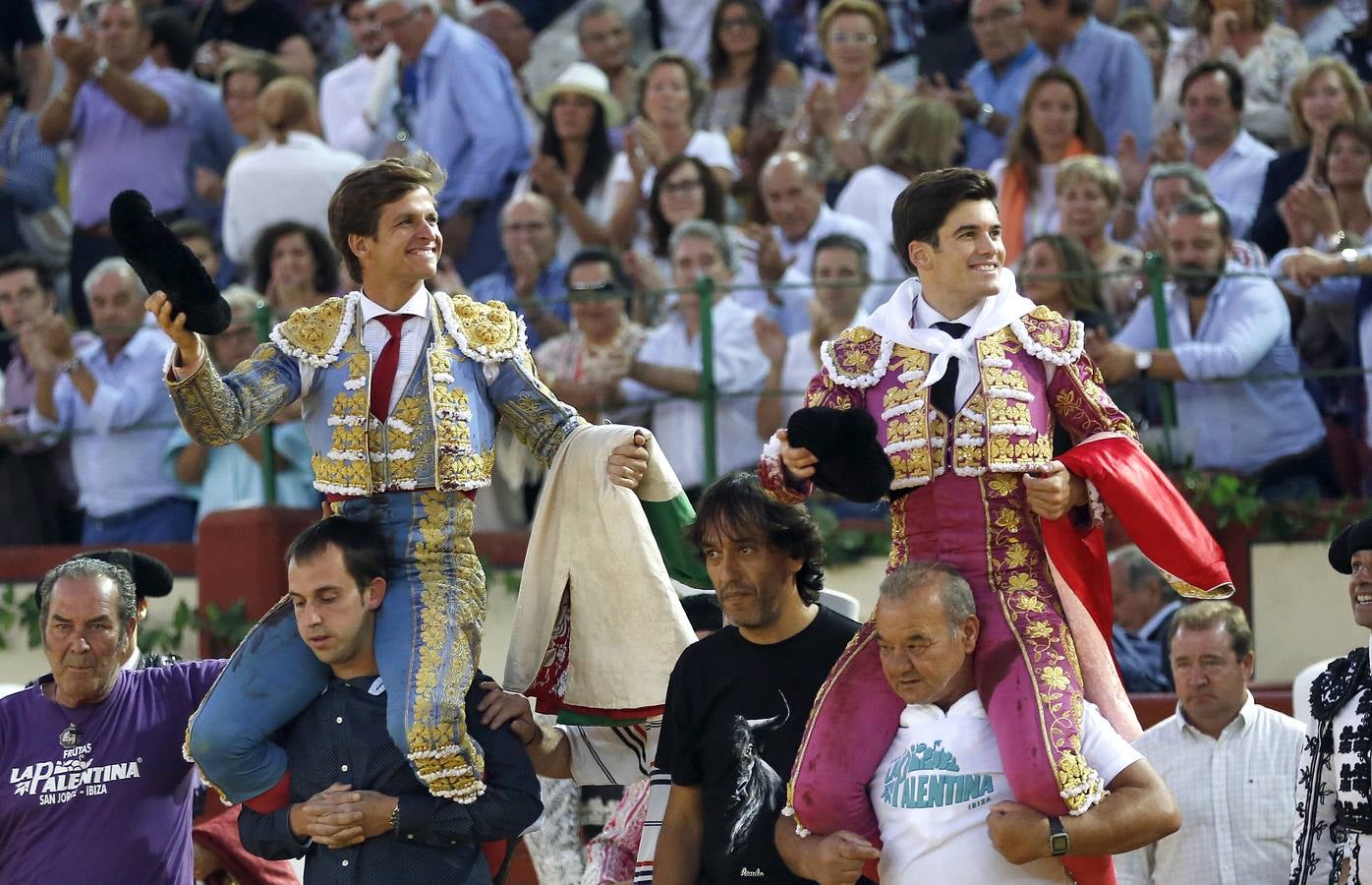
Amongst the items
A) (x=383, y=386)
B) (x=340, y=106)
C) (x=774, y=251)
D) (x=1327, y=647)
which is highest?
(x=340, y=106)

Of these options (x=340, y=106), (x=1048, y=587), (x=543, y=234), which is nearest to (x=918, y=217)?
(x=1048, y=587)

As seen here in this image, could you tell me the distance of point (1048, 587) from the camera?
17.6 feet

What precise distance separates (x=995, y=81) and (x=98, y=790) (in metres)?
5.74

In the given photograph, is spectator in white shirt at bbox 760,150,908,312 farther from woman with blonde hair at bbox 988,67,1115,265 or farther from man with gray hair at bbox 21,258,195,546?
man with gray hair at bbox 21,258,195,546

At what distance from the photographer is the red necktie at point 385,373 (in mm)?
5750

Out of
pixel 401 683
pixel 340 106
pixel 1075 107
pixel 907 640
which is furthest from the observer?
pixel 340 106

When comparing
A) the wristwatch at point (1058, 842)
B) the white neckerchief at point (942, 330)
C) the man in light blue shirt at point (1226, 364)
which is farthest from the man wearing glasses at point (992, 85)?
the wristwatch at point (1058, 842)

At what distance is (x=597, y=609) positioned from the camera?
19.9 ft

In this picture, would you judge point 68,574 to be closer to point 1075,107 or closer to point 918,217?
point 918,217

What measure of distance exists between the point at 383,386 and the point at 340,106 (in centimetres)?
Answer: 589

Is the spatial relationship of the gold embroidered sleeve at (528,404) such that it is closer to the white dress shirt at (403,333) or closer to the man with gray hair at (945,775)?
the white dress shirt at (403,333)

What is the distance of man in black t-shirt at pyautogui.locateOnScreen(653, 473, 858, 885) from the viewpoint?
5.61 metres

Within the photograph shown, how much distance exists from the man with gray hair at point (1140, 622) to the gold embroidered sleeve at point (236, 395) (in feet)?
11.7

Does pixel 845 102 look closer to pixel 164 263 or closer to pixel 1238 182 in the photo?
pixel 1238 182
